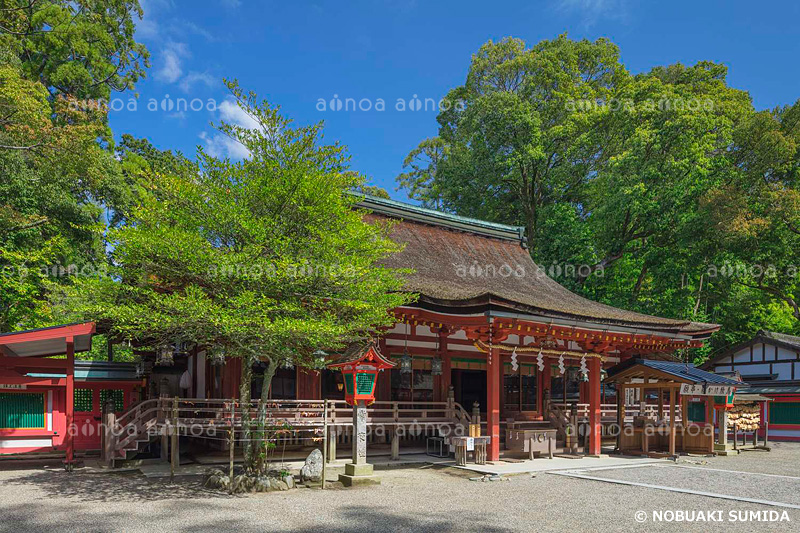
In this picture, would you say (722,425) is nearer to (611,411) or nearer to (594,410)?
(611,411)

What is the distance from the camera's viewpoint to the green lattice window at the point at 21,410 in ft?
49.2

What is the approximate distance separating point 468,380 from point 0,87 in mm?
18884

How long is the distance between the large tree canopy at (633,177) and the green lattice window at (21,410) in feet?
84.9

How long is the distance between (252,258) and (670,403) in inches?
498

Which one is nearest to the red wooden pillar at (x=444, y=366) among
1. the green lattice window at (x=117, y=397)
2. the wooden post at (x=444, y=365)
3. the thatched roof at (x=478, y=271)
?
the wooden post at (x=444, y=365)

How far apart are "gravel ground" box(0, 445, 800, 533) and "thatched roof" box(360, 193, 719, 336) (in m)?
4.27

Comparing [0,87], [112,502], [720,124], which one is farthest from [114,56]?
[720,124]

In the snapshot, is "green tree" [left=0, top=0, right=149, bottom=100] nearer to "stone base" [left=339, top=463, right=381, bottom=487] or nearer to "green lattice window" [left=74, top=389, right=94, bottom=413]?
"green lattice window" [left=74, top=389, right=94, bottom=413]

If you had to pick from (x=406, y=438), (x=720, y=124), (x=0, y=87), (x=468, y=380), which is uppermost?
(x=720, y=124)

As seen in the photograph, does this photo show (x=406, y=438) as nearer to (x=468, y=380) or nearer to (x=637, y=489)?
(x=468, y=380)

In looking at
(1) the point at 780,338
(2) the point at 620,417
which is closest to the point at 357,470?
(2) the point at 620,417

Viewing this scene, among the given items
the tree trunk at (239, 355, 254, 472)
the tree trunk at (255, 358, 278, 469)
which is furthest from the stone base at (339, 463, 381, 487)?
the tree trunk at (239, 355, 254, 472)

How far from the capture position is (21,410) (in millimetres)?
15234

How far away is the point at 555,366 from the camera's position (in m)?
19.8
